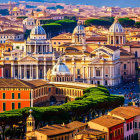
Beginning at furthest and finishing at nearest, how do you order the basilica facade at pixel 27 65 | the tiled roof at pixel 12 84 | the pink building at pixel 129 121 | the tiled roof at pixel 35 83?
1. the basilica facade at pixel 27 65
2. the tiled roof at pixel 35 83
3. the tiled roof at pixel 12 84
4. the pink building at pixel 129 121

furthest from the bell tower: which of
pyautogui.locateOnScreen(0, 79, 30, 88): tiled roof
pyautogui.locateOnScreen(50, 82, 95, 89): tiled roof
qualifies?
pyautogui.locateOnScreen(50, 82, 95, 89): tiled roof

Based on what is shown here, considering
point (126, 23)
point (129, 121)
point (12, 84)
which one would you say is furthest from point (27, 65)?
point (126, 23)

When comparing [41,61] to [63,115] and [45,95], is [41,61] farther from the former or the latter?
[63,115]

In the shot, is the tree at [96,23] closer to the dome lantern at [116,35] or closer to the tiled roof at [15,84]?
the dome lantern at [116,35]

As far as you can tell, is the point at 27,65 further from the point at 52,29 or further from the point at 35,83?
the point at 52,29

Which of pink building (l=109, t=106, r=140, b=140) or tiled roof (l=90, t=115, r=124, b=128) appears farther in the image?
pink building (l=109, t=106, r=140, b=140)

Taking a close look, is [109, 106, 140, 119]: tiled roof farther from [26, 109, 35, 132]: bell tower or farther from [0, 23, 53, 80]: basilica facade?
[0, 23, 53, 80]: basilica facade

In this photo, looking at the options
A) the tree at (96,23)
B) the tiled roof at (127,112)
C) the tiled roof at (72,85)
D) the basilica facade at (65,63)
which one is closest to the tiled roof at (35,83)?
the tiled roof at (72,85)

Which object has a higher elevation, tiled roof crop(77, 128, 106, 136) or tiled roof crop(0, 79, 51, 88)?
tiled roof crop(77, 128, 106, 136)

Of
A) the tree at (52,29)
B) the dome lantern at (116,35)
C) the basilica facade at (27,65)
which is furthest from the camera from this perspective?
the tree at (52,29)

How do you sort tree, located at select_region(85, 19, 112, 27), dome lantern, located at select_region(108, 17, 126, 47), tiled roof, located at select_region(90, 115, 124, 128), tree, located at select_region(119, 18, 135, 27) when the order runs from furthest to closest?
1. tree, located at select_region(85, 19, 112, 27)
2. tree, located at select_region(119, 18, 135, 27)
3. dome lantern, located at select_region(108, 17, 126, 47)
4. tiled roof, located at select_region(90, 115, 124, 128)

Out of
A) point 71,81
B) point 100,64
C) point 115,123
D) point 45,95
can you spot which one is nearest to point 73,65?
point 100,64

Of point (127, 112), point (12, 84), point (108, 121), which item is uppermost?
point (108, 121)
